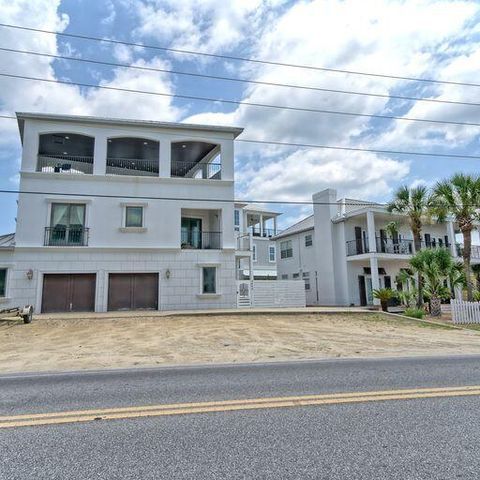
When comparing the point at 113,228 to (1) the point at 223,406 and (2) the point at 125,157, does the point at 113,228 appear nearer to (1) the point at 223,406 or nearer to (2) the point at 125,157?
(2) the point at 125,157

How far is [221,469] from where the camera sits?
365cm

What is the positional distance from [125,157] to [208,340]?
61.0ft

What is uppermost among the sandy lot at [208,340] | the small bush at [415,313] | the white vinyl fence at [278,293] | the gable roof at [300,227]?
the gable roof at [300,227]

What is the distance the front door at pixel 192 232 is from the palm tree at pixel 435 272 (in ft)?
40.6

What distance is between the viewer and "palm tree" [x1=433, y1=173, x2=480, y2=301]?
21.4m

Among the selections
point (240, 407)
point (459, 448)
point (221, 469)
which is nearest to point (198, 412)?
point (240, 407)

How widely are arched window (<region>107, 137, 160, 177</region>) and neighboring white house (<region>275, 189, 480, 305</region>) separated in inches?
445

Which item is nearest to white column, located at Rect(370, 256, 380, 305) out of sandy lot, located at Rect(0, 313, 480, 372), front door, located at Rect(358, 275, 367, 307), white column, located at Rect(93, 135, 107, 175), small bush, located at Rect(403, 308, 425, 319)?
front door, located at Rect(358, 275, 367, 307)

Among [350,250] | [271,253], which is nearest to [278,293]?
[350,250]

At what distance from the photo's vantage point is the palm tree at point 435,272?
2133 cm

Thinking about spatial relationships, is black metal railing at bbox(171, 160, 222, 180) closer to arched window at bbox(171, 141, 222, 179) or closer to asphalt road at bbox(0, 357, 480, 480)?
arched window at bbox(171, 141, 222, 179)

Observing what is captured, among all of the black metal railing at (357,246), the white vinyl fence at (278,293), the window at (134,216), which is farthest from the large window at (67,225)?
the black metal railing at (357,246)

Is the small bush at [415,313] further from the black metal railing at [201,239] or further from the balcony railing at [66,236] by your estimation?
the balcony railing at [66,236]

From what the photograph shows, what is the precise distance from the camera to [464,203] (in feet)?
70.7
